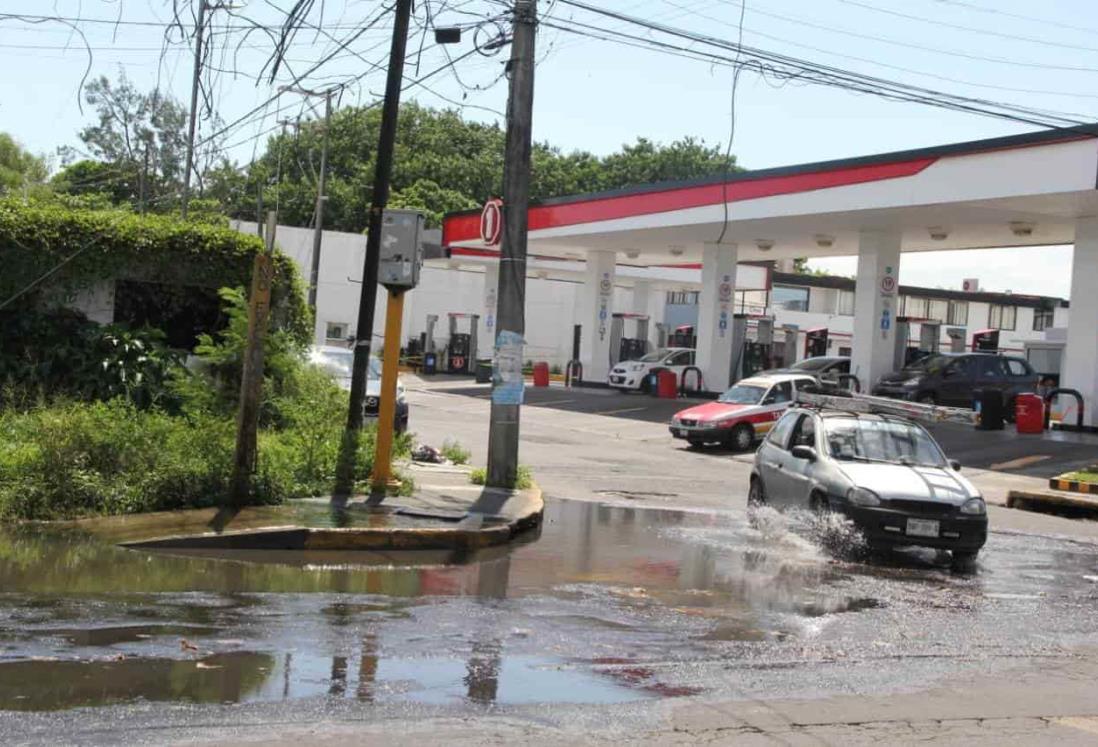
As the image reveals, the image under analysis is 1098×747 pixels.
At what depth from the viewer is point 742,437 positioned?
2727 centimetres

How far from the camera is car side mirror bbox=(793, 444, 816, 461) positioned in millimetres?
13875

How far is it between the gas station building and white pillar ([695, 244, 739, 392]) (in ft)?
0.15

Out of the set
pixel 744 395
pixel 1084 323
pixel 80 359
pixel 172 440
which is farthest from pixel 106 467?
pixel 1084 323

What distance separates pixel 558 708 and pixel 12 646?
10.3ft

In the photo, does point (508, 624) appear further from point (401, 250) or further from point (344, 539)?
point (401, 250)

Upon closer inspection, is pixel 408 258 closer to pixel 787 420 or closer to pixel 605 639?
pixel 787 420

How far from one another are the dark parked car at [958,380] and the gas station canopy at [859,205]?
11.9 ft

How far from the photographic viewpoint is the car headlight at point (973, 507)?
12727 millimetres

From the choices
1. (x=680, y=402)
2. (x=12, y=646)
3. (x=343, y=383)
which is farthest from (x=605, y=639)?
(x=680, y=402)

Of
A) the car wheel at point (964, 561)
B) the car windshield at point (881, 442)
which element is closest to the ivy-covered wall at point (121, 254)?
the car windshield at point (881, 442)

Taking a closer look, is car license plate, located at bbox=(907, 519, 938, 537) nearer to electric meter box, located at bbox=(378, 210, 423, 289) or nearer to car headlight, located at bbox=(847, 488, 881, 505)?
car headlight, located at bbox=(847, 488, 881, 505)

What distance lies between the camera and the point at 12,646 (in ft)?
23.0

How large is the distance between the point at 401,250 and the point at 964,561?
23.5ft

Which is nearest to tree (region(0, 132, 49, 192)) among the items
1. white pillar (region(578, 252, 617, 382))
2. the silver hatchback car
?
white pillar (region(578, 252, 617, 382))
